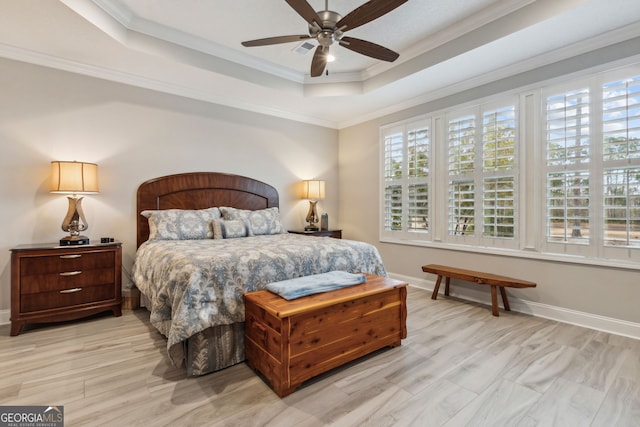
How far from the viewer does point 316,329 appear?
1.97 meters

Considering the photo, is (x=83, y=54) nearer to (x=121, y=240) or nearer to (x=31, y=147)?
(x=31, y=147)

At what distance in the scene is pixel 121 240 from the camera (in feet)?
11.6

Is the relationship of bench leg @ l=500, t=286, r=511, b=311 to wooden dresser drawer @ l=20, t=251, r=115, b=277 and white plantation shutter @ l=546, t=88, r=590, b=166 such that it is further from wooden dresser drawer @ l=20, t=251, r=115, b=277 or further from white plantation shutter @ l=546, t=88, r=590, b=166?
wooden dresser drawer @ l=20, t=251, r=115, b=277

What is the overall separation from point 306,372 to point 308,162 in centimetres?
378

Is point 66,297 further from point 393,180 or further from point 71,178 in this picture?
point 393,180

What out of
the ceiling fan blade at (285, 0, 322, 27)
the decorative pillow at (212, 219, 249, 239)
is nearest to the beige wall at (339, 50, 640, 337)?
the decorative pillow at (212, 219, 249, 239)

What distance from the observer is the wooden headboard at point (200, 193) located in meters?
3.67

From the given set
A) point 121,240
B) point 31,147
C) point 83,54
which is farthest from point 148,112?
point 121,240

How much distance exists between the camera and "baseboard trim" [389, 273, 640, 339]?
2668 millimetres

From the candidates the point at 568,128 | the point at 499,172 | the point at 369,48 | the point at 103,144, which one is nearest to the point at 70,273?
the point at 103,144

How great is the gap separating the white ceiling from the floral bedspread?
2077 millimetres

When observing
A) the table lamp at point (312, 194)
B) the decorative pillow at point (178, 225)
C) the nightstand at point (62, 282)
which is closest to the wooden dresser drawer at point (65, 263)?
the nightstand at point (62, 282)

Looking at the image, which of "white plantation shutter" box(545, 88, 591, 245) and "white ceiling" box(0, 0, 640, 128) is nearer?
"white ceiling" box(0, 0, 640, 128)

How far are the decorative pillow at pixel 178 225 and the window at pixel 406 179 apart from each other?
2.66 m
